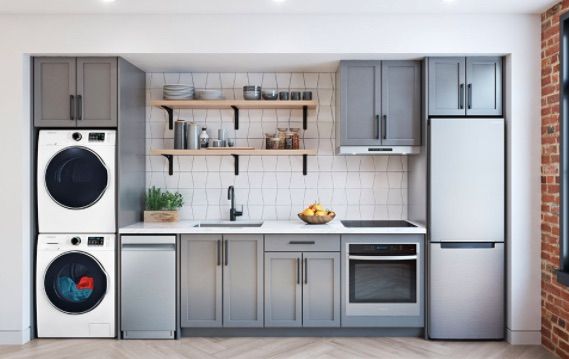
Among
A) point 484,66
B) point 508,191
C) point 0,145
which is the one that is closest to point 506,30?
point 484,66

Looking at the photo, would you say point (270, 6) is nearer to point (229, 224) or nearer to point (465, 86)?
point (465, 86)

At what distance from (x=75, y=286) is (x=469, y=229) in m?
3.09

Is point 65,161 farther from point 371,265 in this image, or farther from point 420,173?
point 420,173

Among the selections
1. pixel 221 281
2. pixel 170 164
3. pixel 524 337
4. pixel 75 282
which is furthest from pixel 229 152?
pixel 524 337

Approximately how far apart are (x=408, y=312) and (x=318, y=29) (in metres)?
2.31

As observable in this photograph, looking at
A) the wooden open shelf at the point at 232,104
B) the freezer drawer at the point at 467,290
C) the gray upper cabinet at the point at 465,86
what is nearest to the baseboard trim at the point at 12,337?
the wooden open shelf at the point at 232,104

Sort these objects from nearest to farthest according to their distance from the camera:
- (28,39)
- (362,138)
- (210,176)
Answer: (28,39)
(362,138)
(210,176)

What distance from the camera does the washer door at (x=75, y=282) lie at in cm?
405

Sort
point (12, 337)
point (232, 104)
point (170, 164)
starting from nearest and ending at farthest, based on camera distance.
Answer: point (12, 337)
point (232, 104)
point (170, 164)

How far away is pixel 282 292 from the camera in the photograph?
4.09 metres

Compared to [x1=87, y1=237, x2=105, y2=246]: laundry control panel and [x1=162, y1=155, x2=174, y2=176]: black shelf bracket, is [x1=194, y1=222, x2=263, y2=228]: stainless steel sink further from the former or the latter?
[x1=87, y1=237, x2=105, y2=246]: laundry control panel

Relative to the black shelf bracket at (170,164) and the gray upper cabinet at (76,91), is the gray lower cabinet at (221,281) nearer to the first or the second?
the black shelf bracket at (170,164)

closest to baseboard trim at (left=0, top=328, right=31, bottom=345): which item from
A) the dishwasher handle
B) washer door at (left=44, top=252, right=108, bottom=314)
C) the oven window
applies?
washer door at (left=44, top=252, right=108, bottom=314)

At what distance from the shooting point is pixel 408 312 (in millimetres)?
4066
